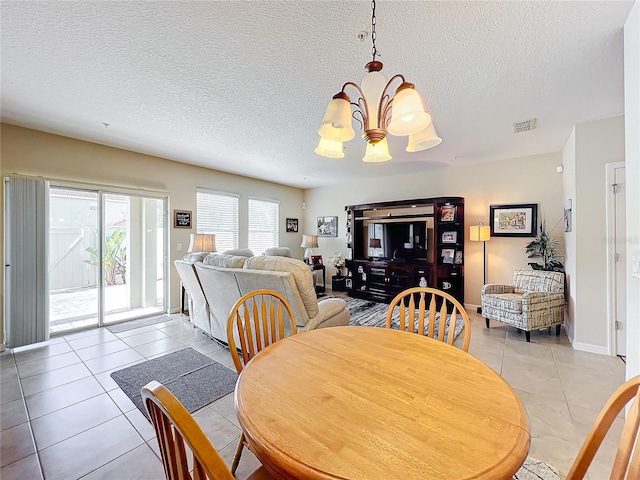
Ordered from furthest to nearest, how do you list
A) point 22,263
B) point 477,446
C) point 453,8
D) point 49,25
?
point 22,263 < point 49,25 < point 453,8 < point 477,446

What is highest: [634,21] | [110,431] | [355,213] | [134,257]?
[634,21]

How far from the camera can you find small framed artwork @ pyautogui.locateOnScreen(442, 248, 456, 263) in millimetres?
4762

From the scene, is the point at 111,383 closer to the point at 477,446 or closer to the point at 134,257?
the point at 134,257

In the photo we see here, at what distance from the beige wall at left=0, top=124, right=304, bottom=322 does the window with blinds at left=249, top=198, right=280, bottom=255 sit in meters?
0.24

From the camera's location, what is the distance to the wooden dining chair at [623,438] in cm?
67

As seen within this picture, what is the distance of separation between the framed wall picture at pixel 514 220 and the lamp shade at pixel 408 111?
400cm

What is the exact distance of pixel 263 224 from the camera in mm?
6492

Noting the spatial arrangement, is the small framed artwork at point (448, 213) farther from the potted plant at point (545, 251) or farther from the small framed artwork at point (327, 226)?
the small framed artwork at point (327, 226)

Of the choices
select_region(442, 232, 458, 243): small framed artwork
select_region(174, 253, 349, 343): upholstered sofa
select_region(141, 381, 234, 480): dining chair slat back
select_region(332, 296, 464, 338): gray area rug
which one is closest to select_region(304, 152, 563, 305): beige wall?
select_region(442, 232, 458, 243): small framed artwork

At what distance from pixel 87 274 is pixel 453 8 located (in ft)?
16.8

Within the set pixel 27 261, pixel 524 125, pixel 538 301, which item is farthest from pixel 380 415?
pixel 27 261

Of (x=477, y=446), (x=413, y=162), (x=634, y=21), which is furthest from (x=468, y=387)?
(x=413, y=162)

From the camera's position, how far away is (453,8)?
1555 millimetres

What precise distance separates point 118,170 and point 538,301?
19.7ft
